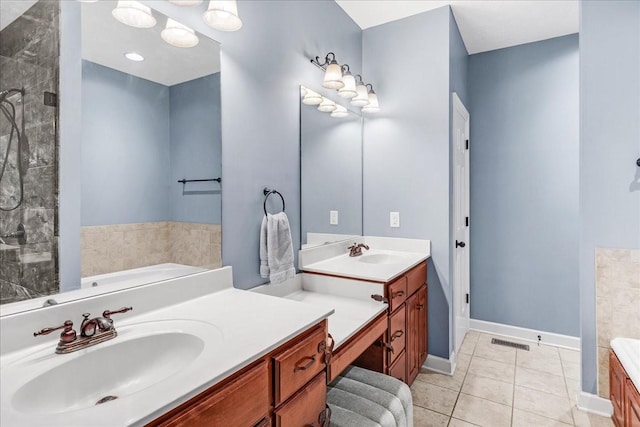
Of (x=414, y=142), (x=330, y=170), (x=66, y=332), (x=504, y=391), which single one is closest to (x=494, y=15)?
(x=414, y=142)

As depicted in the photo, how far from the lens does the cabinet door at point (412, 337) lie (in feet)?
6.97

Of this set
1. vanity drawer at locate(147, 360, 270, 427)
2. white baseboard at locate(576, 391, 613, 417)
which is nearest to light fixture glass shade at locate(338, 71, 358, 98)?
vanity drawer at locate(147, 360, 270, 427)

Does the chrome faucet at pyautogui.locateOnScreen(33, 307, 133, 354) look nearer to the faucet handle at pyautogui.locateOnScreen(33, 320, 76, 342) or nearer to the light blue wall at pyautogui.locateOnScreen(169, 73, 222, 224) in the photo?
the faucet handle at pyautogui.locateOnScreen(33, 320, 76, 342)

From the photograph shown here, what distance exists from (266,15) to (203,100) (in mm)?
681

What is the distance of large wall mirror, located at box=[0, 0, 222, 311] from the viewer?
99 cm

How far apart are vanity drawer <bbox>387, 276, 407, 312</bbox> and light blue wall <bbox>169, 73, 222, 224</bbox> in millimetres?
981

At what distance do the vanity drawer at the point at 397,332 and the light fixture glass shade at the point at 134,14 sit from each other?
5.67 feet

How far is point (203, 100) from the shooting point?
1.45 meters

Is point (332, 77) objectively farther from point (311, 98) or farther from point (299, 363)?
point (299, 363)

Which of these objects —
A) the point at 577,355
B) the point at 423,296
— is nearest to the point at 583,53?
the point at 423,296

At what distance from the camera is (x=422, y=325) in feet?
7.86

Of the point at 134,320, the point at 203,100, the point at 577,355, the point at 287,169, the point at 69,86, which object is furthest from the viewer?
the point at 577,355

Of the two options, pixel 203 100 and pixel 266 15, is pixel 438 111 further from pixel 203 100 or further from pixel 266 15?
pixel 203 100

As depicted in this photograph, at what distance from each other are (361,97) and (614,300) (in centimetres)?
204
